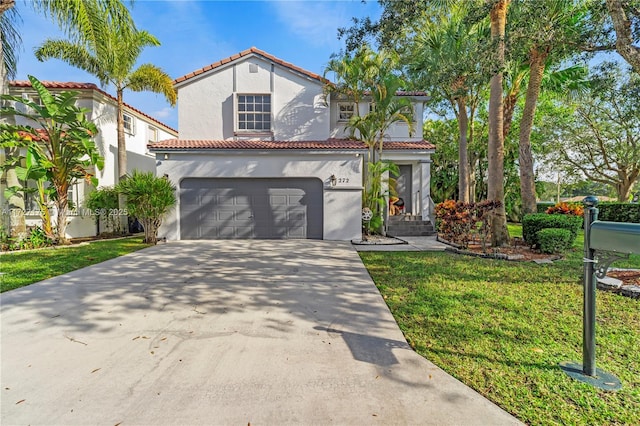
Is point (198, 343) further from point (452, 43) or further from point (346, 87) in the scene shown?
point (452, 43)

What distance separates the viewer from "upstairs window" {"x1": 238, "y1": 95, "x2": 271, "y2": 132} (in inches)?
518

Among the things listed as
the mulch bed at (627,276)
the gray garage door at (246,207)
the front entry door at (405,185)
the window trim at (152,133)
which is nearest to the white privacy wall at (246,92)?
the gray garage door at (246,207)

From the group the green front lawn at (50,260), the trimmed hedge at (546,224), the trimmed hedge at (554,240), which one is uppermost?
the trimmed hedge at (546,224)

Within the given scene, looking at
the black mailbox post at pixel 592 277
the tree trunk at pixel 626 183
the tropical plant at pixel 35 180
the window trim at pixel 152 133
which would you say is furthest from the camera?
the tree trunk at pixel 626 183

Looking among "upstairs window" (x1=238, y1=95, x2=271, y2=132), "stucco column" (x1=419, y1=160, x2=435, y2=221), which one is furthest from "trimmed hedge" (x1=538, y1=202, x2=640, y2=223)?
"upstairs window" (x1=238, y1=95, x2=271, y2=132)

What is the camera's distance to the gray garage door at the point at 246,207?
11719 mm

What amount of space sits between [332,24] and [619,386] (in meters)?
10.7

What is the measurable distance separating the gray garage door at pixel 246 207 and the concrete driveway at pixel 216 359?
→ 5828 mm

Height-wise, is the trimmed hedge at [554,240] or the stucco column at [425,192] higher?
the stucco column at [425,192]

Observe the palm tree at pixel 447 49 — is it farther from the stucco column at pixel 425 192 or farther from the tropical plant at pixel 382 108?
the stucco column at pixel 425 192

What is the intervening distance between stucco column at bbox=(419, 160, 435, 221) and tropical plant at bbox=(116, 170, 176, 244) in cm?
1095

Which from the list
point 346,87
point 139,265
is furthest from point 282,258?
point 346,87

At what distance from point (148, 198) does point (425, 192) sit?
467 inches

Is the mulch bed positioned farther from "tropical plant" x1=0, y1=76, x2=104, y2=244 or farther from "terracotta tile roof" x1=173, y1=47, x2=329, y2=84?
"tropical plant" x1=0, y1=76, x2=104, y2=244
